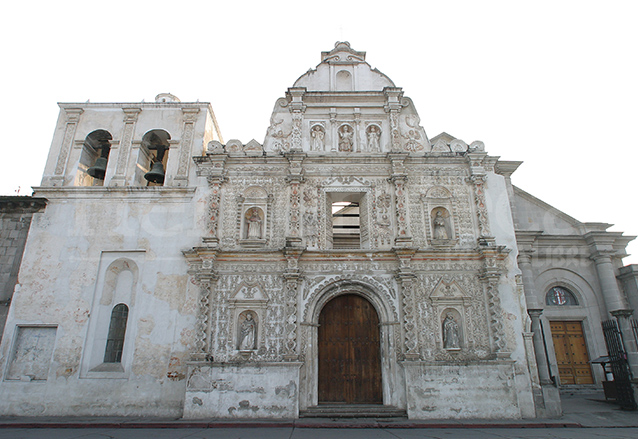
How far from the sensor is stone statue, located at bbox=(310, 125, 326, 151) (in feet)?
46.4

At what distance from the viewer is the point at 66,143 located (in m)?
14.5

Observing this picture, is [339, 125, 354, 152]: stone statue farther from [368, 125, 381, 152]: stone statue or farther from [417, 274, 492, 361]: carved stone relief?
[417, 274, 492, 361]: carved stone relief

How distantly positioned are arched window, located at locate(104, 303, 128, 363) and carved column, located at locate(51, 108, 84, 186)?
4.93 meters

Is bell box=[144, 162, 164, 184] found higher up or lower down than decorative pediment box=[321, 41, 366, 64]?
lower down

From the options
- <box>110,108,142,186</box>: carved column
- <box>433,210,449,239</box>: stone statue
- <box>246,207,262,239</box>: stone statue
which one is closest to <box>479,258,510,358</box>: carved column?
<box>433,210,449,239</box>: stone statue

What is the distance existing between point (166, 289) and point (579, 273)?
15502 mm

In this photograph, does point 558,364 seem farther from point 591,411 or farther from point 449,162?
point 449,162

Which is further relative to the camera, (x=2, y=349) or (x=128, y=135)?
(x=128, y=135)

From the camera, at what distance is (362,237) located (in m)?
13.5

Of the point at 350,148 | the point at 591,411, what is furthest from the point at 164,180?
the point at 591,411

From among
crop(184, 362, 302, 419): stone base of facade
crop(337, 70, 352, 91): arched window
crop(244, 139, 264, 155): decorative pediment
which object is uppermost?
crop(337, 70, 352, 91): arched window

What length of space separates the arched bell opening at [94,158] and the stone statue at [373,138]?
9382mm

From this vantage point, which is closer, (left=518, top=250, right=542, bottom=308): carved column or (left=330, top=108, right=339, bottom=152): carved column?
(left=330, top=108, right=339, bottom=152): carved column

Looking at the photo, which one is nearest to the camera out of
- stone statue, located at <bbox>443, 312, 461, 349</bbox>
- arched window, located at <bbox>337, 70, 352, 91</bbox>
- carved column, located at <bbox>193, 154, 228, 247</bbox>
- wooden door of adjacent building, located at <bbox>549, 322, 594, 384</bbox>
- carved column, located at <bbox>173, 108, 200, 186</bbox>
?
stone statue, located at <bbox>443, 312, 461, 349</bbox>
